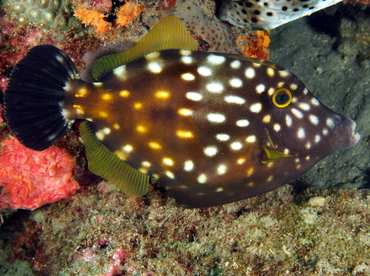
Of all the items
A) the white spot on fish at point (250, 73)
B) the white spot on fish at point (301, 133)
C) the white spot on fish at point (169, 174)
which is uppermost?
the white spot on fish at point (250, 73)

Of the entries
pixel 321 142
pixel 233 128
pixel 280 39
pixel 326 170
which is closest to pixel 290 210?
pixel 321 142

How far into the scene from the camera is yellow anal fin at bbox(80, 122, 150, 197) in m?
2.69

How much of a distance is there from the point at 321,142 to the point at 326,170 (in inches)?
83.9

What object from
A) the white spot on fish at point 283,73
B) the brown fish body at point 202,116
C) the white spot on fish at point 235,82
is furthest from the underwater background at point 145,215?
the white spot on fish at point 283,73

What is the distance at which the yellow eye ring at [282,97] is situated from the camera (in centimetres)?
242

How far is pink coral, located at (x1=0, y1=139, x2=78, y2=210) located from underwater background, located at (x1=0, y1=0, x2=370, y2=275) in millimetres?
13

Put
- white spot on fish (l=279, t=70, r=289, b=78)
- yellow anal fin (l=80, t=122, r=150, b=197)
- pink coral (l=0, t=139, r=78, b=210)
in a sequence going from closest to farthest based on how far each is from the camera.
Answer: white spot on fish (l=279, t=70, r=289, b=78) → yellow anal fin (l=80, t=122, r=150, b=197) → pink coral (l=0, t=139, r=78, b=210)

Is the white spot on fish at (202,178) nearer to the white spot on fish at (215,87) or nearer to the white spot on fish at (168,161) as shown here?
the white spot on fish at (168,161)

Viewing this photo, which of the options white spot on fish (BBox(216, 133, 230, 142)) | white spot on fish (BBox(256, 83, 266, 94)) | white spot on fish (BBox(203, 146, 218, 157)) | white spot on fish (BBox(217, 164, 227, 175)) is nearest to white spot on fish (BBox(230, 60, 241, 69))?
white spot on fish (BBox(256, 83, 266, 94))

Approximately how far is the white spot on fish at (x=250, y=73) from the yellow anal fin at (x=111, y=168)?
1379 mm

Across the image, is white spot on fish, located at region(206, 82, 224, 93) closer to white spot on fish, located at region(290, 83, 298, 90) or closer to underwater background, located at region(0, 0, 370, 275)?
white spot on fish, located at region(290, 83, 298, 90)

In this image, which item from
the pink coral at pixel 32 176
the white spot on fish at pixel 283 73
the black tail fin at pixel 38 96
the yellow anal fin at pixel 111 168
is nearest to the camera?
the black tail fin at pixel 38 96

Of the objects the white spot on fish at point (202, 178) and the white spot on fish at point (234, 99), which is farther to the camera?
the white spot on fish at point (202, 178)

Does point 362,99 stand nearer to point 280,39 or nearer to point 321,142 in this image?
point 280,39
